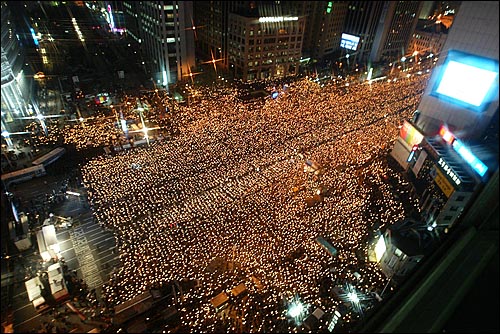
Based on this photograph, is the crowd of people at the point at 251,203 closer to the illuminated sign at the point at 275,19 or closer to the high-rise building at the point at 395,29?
the illuminated sign at the point at 275,19

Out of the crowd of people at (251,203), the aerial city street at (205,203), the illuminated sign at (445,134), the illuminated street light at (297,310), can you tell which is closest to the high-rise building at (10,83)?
the aerial city street at (205,203)

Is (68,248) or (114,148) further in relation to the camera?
(114,148)

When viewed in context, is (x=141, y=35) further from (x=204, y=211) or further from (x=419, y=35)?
(x=419, y=35)

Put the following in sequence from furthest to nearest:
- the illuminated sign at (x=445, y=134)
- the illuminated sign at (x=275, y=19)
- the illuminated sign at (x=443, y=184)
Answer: the illuminated sign at (x=275, y=19) → the illuminated sign at (x=445, y=134) → the illuminated sign at (x=443, y=184)

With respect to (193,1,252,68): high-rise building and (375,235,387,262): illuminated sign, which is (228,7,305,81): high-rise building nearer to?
(193,1,252,68): high-rise building

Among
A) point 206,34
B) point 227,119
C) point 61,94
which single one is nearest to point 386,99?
point 227,119

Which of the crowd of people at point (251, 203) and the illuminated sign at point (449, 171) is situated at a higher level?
the illuminated sign at point (449, 171)

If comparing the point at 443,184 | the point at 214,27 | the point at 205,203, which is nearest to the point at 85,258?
the point at 205,203
